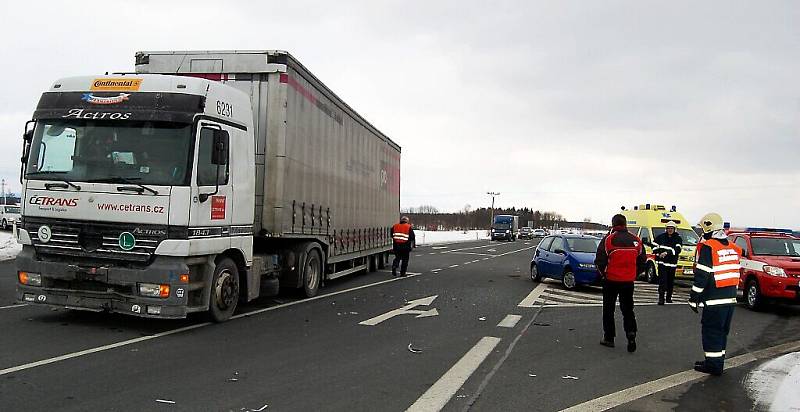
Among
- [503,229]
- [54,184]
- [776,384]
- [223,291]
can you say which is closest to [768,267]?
[776,384]

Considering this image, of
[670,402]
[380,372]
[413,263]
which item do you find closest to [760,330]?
[670,402]

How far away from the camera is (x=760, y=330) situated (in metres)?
10.0

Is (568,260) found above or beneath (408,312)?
above

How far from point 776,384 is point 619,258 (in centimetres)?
233

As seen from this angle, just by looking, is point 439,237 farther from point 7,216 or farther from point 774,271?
point 774,271

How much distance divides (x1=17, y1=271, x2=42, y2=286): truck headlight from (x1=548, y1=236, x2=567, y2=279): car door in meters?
11.9

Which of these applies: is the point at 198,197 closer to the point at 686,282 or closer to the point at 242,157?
the point at 242,157

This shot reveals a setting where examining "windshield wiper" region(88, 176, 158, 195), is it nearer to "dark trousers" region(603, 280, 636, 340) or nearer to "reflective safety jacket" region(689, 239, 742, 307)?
"dark trousers" region(603, 280, 636, 340)

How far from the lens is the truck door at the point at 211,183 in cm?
789

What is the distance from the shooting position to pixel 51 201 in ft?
25.8

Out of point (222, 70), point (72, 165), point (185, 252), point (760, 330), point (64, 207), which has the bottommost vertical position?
point (760, 330)

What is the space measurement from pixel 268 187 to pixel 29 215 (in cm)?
342

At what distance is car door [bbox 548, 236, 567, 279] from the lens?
52.0 ft

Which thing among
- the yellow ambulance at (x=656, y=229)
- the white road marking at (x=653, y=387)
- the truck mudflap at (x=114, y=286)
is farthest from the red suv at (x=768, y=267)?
the truck mudflap at (x=114, y=286)
